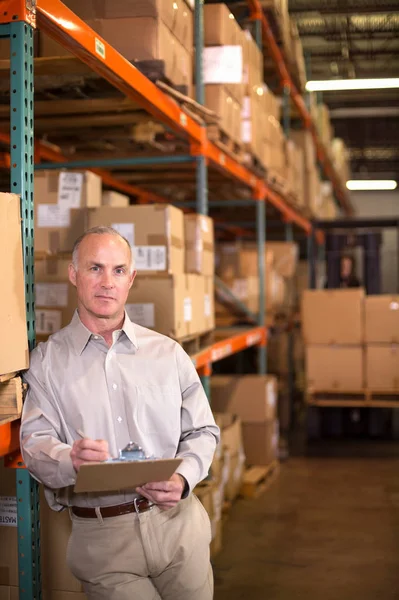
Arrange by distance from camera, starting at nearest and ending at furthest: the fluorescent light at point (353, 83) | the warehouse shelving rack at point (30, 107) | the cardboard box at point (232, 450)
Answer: the warehouse shelving rack at point (30, 107), the cardboard box at point (232, 450), the fluorescent light at point (353, 83)

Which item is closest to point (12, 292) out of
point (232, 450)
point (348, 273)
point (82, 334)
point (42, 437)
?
point (82, 334)

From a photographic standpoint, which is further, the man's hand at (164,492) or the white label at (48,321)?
the white label at (48,321)

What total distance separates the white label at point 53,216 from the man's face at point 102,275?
1.33 metres

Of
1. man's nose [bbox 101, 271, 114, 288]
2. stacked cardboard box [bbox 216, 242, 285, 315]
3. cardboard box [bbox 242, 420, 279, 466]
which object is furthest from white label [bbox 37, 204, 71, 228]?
stacked cardboard box [bbox 216, 242, 285, 315]

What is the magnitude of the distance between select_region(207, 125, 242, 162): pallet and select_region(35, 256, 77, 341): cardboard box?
70.1 inches

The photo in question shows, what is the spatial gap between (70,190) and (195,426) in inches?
70.6

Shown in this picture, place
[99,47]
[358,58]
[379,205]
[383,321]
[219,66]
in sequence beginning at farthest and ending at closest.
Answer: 1. [379,205]
2. [358,58]
3. [383,321]
4. [219,66]
5. [99,47]

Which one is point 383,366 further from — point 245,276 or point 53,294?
point 53,294

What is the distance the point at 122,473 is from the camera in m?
2.28

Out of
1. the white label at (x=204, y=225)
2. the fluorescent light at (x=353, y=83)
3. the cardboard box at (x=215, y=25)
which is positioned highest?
the fluorescent light at (x=353, y=83)

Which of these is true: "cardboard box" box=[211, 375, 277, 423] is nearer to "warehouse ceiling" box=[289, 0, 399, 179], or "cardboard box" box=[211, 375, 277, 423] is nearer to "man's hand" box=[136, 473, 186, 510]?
"man's hand" box=[136, 473, 186, 510]

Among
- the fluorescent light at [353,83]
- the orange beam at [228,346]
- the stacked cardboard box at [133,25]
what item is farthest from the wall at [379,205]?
the stacked cardboard box at [133,25]

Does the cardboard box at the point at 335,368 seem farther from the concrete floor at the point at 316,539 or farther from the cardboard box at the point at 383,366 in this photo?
the concrete floor at the point at 316,539

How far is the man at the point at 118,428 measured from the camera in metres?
2.56
